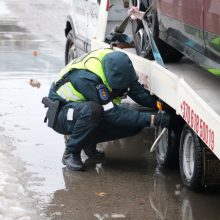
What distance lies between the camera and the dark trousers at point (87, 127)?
5.72 m

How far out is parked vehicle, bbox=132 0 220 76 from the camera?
14.6ft

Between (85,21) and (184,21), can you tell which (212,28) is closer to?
(184,21)

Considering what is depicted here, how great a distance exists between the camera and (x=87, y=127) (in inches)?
227

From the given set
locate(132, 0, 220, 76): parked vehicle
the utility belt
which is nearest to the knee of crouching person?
the utility belt

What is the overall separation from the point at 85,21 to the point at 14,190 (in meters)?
4.43

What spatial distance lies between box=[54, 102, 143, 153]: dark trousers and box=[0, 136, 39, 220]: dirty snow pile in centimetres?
54

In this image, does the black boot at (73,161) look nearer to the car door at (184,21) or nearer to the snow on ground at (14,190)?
the snow on ground at (14,190)

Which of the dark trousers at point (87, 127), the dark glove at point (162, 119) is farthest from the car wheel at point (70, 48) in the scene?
the dark glove at point (162, 119)

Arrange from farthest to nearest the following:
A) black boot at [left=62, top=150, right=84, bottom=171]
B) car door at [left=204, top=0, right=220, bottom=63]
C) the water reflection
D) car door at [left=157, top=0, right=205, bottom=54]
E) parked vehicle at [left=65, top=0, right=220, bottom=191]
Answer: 1. black boot at [left=62, top=150, right=84, bottom=171]
2. the water reflection
3. car door at [left=157, top=0, right=205, bottom=54]
4. parked vehicle at [left=65, top=0, right=220, bottom=191]
5. car door at [left=204, top=0, right=220, bottom=63]

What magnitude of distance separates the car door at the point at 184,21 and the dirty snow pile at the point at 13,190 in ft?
6.09

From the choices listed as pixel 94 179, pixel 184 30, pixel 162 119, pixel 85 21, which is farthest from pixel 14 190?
pixel 85 21

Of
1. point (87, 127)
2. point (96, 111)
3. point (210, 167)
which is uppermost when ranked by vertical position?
point (96, 111)

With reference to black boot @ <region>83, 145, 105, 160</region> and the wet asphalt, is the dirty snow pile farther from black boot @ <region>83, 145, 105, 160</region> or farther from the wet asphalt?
black boot @ <region>83, 145, 105, 160</region>

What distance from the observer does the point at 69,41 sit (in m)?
10.3
